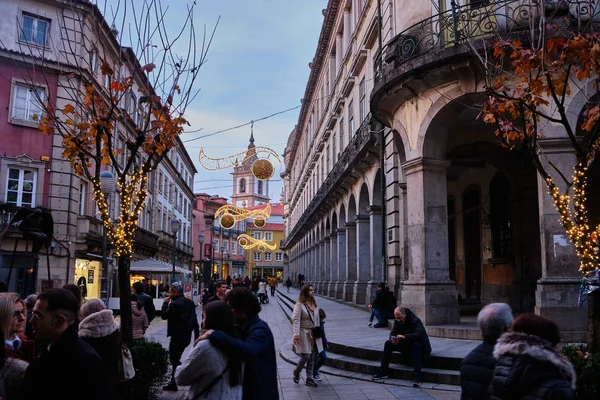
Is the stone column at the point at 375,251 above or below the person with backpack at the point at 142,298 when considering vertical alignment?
above

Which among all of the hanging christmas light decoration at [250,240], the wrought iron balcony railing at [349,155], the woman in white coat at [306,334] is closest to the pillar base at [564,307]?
the woman in white coat at [306,334]

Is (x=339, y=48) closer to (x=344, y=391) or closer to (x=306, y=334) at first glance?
(x=306, y=334)

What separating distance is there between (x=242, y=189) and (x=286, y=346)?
82839 millimetres

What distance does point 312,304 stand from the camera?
983 centimetres

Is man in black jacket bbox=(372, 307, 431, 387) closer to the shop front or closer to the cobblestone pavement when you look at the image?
the cobblestone pavement

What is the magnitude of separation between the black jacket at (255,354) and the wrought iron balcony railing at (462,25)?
28.7ft

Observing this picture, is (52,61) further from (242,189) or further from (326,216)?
(242,189)

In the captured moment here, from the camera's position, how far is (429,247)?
1314 centimetres

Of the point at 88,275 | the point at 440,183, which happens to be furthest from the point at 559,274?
the point at 88,275

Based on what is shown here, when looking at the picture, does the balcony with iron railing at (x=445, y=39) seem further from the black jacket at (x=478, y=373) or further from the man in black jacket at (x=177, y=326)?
the black jacket at (x=478, y=373)

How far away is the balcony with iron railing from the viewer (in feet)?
36.3

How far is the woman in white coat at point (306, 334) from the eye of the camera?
9.41 metres

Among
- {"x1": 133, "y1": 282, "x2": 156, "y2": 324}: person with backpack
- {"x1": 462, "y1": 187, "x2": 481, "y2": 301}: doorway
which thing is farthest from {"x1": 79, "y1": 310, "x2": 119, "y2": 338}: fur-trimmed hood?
{"x1": 462, "y1": 187, "x2": 481, "y2": 301}: doorway

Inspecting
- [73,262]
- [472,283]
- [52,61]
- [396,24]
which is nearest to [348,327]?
[472,283]
